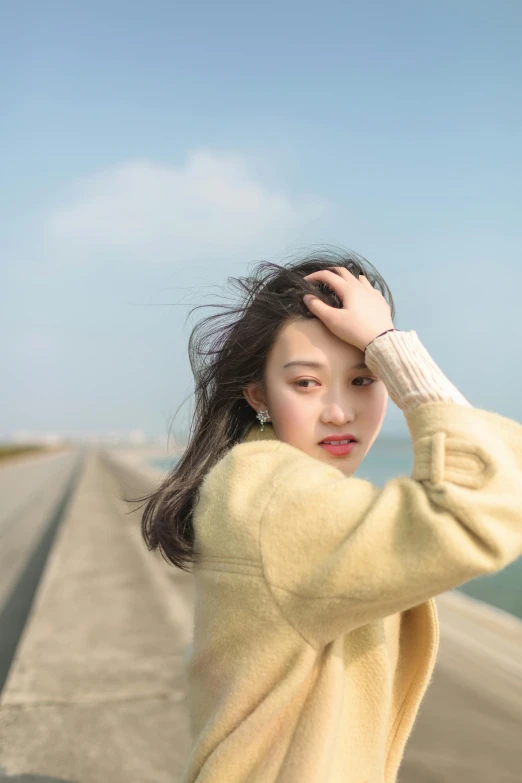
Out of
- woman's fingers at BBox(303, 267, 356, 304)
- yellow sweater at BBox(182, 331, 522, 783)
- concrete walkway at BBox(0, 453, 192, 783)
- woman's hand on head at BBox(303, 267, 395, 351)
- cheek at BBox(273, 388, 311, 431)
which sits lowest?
concrete walkway at BBox(0, 453, 192, 783)

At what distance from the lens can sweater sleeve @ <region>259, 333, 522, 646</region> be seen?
122 cm

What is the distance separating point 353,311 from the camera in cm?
162

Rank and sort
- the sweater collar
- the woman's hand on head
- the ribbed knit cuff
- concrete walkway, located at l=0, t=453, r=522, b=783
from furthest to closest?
1. concrete walkway, located at l=0, t=453, r=522, b=783
2. the sweater collar
3. the woman's hand on head
4. the ribbed knit cuff

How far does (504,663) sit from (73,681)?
2463 mm

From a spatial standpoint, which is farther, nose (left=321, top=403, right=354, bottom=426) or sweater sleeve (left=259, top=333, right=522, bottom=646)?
nose (left=321, top=403, right=354, bottom=426)

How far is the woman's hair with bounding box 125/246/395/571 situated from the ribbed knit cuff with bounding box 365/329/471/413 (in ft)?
0.82

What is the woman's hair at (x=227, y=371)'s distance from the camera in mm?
1788

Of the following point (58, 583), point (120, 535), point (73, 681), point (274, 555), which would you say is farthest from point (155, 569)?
point (274, 555)

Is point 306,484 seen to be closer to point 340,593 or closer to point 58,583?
point 340,593

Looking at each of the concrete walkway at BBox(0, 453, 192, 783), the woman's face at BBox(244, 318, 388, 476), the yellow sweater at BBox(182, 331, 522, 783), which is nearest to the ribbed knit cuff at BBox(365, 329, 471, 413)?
the yellow sweater at BBox(182, 331, 522, 783)

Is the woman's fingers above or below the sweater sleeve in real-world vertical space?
above

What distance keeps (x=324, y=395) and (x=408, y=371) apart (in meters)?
0.26

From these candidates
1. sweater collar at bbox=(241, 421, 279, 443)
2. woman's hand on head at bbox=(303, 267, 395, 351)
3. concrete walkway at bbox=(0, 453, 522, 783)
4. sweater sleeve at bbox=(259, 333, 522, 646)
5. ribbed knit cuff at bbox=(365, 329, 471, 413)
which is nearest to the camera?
sweater sleeve at bbox=(259, 333, 522, 646)

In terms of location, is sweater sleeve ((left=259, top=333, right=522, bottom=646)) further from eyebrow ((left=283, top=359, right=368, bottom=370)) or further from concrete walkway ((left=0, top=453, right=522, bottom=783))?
concrete walkway ((left=0, top=453, right=522, bottom=783))
